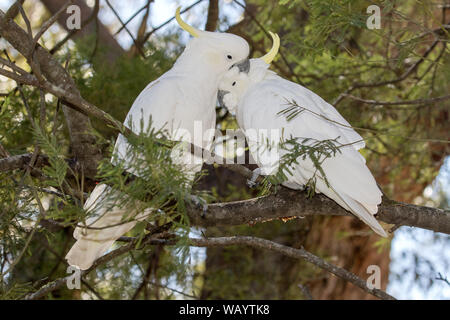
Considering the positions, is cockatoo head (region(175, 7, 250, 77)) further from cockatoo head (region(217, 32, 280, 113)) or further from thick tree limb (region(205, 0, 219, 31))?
thick tree limb (region(205, 0, 219, 31))

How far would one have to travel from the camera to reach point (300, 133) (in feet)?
6.13

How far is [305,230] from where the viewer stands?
12.5 feet

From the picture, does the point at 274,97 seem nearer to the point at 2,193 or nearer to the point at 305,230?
the point at 2,193

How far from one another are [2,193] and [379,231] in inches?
45.5

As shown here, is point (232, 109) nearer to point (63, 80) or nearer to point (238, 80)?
point (238, 80)

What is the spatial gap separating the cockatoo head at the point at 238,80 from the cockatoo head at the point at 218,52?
56mm

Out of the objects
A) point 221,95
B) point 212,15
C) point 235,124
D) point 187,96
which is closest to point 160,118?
point 187,96

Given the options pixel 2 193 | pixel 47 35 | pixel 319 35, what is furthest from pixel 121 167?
pixel 47 35

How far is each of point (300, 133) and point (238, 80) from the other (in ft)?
1.27

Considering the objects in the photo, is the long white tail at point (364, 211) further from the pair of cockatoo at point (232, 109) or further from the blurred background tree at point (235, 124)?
the blurred background tree at point (235, 124)

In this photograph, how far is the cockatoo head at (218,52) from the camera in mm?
2176

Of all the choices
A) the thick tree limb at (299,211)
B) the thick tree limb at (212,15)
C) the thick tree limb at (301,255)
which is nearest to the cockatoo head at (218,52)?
the thick tree limb at (212,15)

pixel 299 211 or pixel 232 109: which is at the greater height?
pixel 232 109
